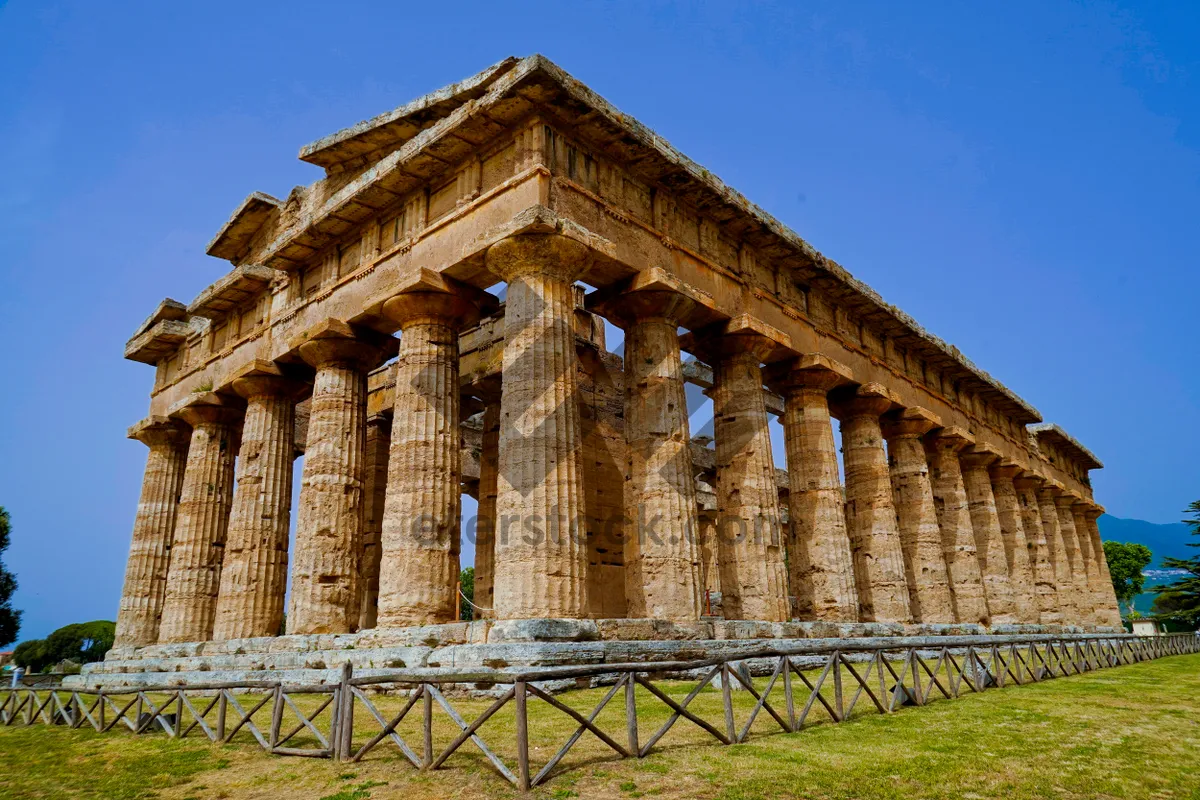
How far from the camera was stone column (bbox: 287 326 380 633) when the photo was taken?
14.7 metres

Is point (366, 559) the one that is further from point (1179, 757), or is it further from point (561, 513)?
point (1179, 757)

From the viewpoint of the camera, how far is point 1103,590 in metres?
34.7

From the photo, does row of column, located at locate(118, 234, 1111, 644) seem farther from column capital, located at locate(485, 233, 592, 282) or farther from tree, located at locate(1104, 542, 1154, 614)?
tree, located at locate(1104, 542, 1154, 614)

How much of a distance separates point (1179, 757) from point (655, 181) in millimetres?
12002

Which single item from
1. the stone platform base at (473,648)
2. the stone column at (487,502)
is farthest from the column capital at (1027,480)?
the stone column at (487,502)

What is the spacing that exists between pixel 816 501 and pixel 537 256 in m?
A: 8.86

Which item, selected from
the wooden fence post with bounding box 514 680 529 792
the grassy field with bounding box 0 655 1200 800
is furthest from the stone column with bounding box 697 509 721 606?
the wooden fence post with bounding box 514 680 529 792

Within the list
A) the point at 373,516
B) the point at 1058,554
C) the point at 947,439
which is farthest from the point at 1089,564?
the point at 373,516

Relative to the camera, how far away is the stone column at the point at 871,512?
62.5 ft

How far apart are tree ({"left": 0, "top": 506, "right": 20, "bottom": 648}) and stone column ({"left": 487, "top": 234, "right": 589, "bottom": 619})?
117ft

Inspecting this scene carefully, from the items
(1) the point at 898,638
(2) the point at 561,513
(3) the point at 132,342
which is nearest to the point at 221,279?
(3) the point at 132,342

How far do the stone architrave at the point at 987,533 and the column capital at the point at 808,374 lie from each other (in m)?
8.94

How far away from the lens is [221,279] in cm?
1967

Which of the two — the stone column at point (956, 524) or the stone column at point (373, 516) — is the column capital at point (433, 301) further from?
the stone column at point (956, 524)
